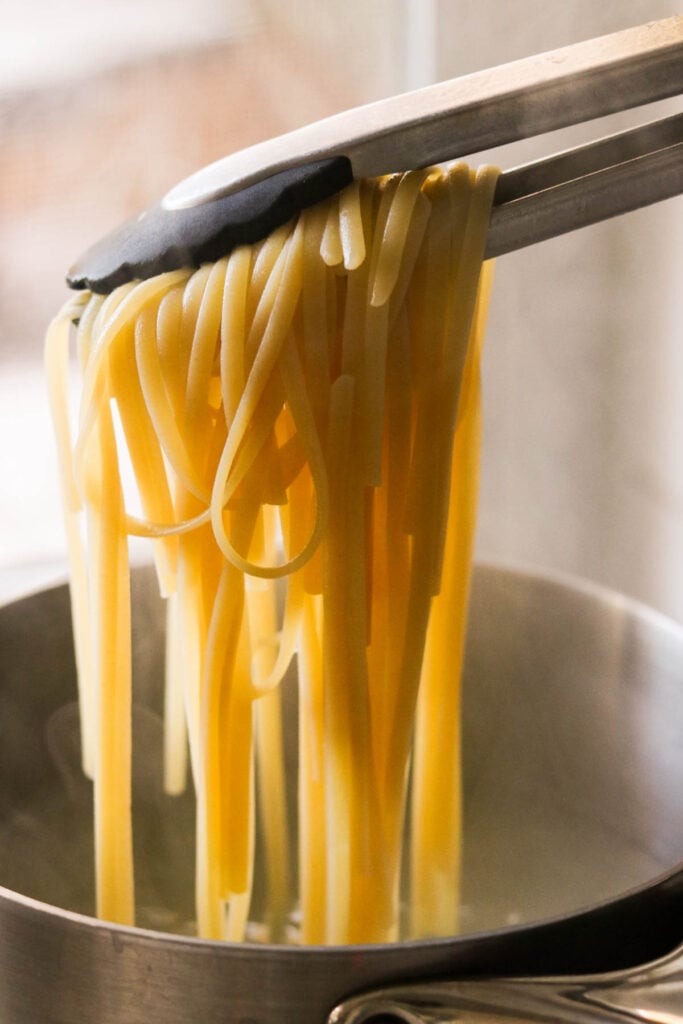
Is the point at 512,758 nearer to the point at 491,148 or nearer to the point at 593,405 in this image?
the point at 593,405

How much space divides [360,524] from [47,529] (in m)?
0.61

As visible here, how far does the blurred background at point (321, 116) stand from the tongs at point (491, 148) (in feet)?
1.21

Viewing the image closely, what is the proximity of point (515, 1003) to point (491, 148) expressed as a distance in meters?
0.44

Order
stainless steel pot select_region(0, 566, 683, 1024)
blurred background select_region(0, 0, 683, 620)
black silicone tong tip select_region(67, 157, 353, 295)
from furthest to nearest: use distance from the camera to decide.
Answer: blurred background select_region(0, 0, 683, 620) < stainless steel pot select_region(0, 566, 683, 1024) < black silicone tong tip select_region(67, 157, 353, 295)

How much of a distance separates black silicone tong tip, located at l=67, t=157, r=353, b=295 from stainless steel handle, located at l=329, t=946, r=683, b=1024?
0.40 meters

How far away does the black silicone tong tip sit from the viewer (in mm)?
582

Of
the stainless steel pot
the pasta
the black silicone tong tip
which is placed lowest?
the stainless steel pot

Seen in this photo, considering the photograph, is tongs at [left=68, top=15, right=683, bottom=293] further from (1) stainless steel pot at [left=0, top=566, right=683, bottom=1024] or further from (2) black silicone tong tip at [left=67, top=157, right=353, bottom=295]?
(1) stainless steel pot at [left=0, top=566, right=683, bottom=1024]

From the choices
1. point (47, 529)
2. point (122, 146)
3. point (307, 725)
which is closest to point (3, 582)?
point (47, 529)

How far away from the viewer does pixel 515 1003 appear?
468 millimetres

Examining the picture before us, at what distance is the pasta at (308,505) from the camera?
1.92 feet

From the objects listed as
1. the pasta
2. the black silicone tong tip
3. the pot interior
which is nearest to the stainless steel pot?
the pot interior

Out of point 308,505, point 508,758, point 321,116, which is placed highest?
point 321,116

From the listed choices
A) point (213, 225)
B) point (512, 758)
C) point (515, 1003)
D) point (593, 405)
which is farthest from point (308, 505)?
point (593, 405)
